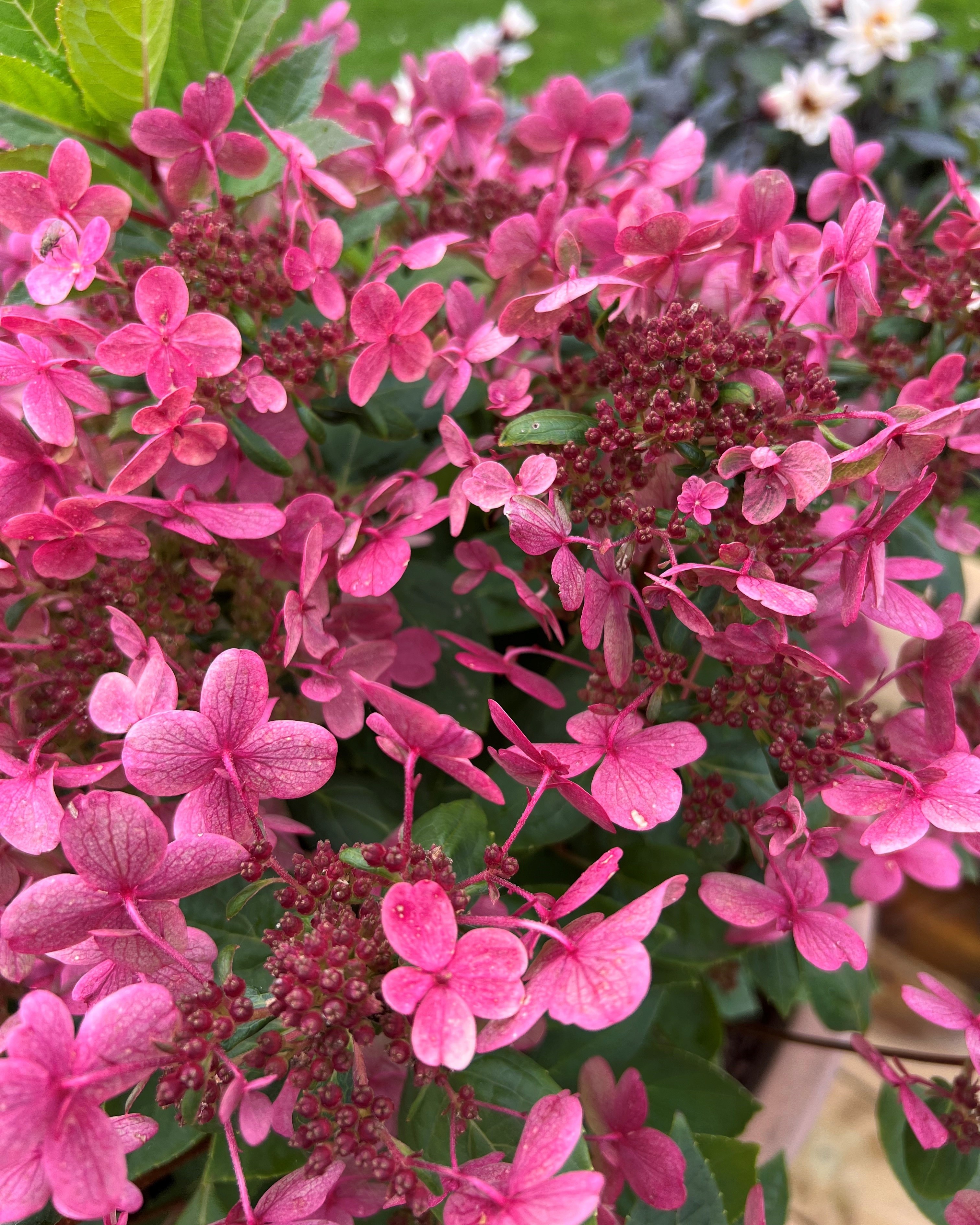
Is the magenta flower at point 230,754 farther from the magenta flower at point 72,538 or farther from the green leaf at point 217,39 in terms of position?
the green leaf at point 217,39

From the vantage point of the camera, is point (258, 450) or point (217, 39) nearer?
point (258, 450)

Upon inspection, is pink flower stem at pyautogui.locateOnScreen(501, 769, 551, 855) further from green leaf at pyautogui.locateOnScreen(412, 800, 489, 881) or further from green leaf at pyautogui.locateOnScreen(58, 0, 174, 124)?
green leaf at pyautogui.locateOnScreen(58, 0, 174, 124)

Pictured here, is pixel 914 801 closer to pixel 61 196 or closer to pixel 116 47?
pixel 61 196

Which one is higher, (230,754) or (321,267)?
(321,267)

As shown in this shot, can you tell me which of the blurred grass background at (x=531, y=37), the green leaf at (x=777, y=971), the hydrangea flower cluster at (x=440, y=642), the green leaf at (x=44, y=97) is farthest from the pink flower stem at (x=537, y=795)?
the blurred grass background at (x=531, y=37)

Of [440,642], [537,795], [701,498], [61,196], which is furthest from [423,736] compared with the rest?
[61,196]

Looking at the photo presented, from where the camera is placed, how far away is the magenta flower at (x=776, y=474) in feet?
1.64

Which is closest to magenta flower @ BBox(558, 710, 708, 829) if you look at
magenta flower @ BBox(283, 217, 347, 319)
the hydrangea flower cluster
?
the hydrangea flower cluster

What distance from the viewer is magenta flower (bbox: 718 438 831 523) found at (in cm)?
50

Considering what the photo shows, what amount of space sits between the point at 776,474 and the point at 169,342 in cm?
36

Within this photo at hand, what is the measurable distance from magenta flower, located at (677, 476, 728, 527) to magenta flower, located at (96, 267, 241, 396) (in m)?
0.28

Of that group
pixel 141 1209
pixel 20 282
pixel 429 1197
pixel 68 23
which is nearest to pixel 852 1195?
pixel 141 1209

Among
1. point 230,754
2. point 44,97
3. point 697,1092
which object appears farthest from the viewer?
point 697,1092

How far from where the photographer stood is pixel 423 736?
1.65 ft
